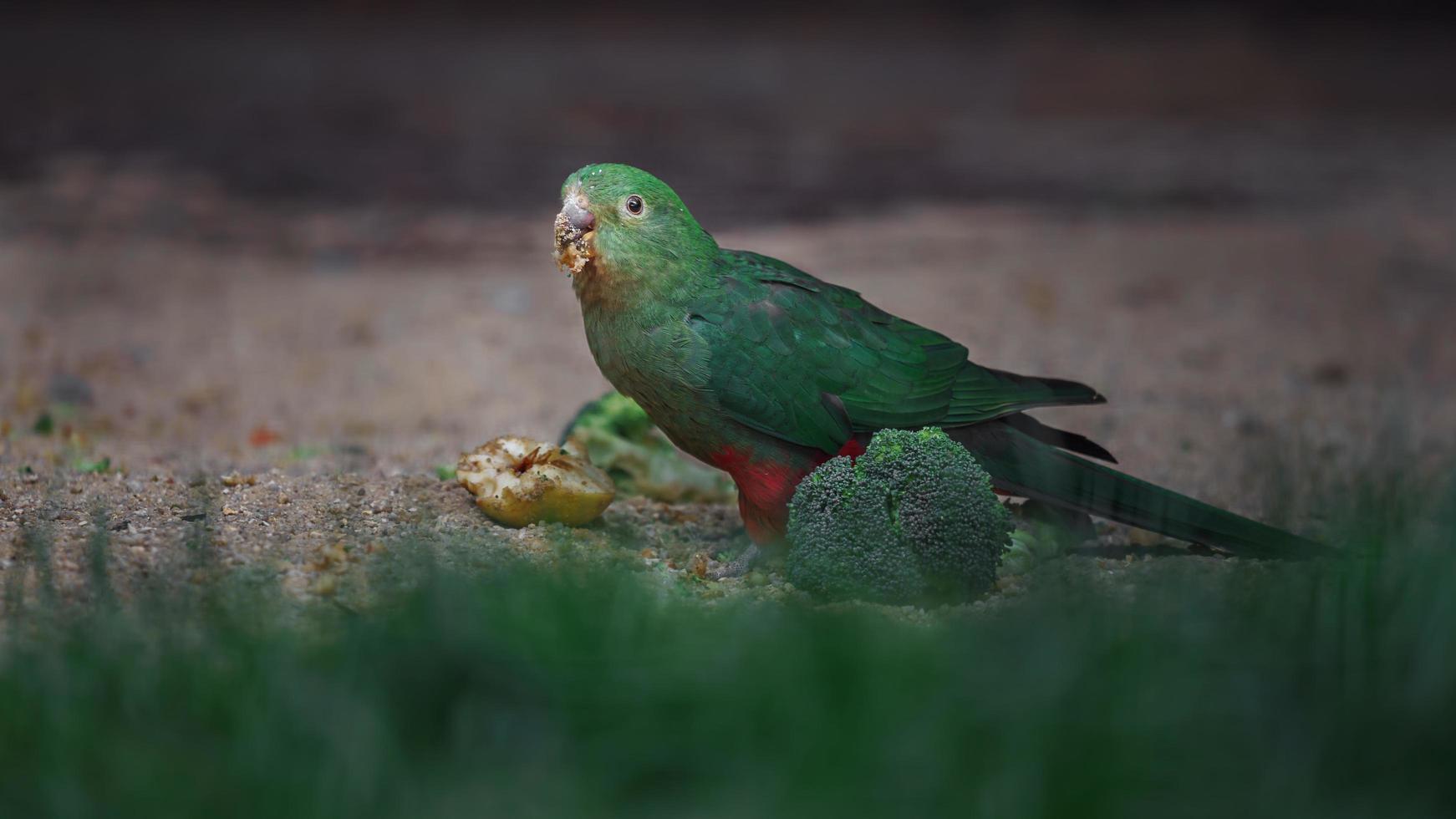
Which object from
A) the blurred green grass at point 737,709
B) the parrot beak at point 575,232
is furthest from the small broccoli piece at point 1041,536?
the parrot beak at point 575,232

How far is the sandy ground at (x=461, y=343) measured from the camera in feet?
12.3

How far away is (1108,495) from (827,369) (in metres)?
0.78

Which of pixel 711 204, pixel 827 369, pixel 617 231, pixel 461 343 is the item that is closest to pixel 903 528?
pixel 827 369

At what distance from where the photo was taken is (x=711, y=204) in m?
8.90

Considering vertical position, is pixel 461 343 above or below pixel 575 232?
above

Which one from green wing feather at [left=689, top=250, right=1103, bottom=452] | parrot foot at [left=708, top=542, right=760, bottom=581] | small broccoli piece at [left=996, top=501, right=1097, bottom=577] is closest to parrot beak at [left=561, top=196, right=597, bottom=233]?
green wing feather at [left=689, top=250, right=1103, bottom=452]

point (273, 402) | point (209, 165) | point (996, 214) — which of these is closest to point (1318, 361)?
point (996, 214)

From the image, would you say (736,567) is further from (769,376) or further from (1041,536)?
(1041,536)

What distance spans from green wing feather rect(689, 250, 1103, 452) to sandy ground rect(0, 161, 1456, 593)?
51cm

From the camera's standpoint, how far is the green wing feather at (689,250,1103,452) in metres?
3.41

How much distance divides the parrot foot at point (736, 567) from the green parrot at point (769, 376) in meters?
0.04

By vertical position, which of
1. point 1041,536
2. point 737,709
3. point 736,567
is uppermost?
point 1041,536

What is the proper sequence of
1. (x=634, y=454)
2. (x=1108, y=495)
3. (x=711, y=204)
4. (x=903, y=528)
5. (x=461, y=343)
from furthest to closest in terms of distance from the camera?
(x=711, y=204)
(x=461, y=343)
(x=634, y=454)
(x=1108, y=495)
(x=903, y=528)

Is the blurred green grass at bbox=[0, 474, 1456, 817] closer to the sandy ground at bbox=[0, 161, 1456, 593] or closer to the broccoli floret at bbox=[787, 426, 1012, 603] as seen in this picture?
the broccoli floret at bbox=[787, 426, 1012, 603]
